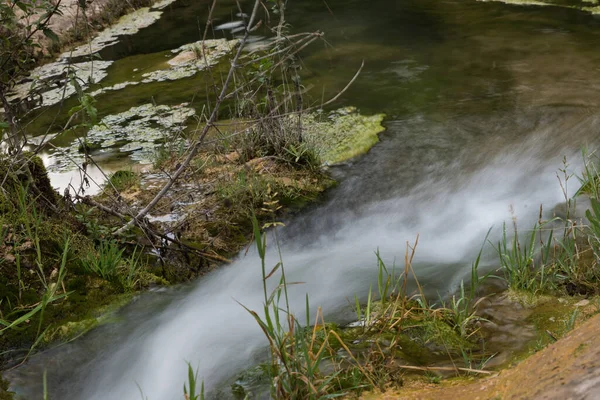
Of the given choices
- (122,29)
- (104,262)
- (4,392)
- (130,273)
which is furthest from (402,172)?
(122,29)

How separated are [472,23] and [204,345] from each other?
24.0 ft

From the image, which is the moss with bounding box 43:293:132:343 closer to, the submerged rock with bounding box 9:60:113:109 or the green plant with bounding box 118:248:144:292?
the green plant with bounding box 118:248:144:292

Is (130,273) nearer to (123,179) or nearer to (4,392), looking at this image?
(4,392)

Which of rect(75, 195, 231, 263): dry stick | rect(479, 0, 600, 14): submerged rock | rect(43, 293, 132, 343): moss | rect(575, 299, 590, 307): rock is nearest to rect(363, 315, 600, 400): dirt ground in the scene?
rect(575, 299, 590, 307): rock

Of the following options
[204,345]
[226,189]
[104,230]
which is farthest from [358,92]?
[204,345]

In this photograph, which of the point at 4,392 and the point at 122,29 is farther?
the point at 122,29

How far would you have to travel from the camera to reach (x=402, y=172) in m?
5.02

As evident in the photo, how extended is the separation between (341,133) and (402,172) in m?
0.98

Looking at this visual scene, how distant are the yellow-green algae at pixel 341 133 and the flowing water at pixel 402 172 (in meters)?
0.14

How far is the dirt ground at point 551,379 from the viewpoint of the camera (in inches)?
63.2

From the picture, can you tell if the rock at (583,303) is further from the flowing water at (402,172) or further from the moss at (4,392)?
the moss at (4,392)

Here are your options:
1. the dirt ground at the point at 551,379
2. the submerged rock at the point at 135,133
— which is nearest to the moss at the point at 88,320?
the dirt ground at the point at 551,379

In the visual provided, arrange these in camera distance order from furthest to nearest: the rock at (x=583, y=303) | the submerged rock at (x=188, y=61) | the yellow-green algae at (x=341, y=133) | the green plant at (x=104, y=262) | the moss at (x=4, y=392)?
the submerged rock at (x=188, y=61) < the yellow-green algae at (x=341, y=133) < the green plant at (x=104, y=262) < the rock at (x=583, y=303) < the moss at (x=4, y=392)

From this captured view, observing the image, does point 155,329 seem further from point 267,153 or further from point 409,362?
point 267,153
